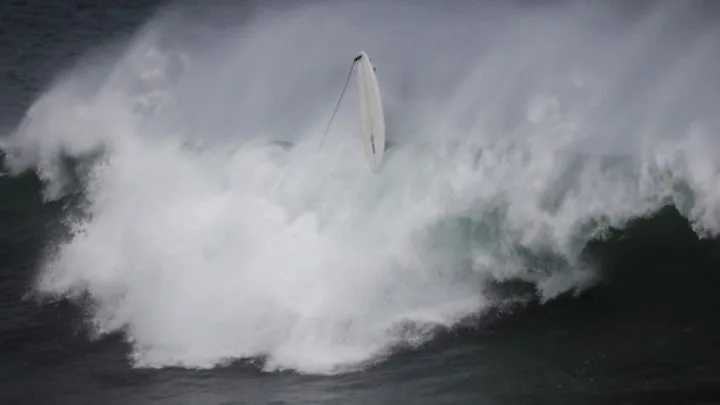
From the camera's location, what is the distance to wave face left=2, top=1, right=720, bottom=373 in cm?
1525

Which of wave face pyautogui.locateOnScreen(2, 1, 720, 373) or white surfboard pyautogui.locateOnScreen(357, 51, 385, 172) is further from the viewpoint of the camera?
white surfboard pyautogui.locateOnScreen(357, 51, 385, 172)

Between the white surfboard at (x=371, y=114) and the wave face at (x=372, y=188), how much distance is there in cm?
22

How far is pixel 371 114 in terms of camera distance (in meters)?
17.2

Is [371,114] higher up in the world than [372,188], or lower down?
higher up

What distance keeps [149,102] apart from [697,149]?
1046 centimetres

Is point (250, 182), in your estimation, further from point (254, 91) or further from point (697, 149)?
point (697, 149)

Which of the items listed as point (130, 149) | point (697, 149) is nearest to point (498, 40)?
point (697, 149)

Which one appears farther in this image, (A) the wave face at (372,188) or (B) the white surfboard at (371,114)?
(B) the white surfboard at (371,114)

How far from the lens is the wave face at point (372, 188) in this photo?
15.2m

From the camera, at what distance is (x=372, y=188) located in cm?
1689

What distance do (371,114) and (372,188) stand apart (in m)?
1.19

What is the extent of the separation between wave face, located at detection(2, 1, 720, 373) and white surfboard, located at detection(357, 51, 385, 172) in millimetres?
219

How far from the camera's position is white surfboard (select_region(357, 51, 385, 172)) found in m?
17.0

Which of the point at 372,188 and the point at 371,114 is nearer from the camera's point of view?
the point at 372,188
